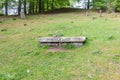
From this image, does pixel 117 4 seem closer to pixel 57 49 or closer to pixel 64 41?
pixel 64 41

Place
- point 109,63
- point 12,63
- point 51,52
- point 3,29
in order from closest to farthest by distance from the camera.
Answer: point 109,63
point 12,63
point 51,52
point 3,29

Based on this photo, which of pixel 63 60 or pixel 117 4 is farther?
pixel 117 4

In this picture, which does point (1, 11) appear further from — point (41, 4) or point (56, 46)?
point (56, 46)

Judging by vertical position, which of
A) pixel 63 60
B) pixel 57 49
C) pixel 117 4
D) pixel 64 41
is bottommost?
pixel 63 60

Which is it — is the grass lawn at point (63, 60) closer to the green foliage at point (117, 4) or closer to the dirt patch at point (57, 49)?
the dirt patch at point (57, 49)

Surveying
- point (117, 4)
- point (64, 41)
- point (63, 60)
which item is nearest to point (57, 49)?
point (64, 41)

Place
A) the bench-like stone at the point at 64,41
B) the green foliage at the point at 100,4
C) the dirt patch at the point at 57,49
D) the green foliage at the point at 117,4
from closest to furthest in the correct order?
the dirt patch at the point at 57,49 < the bench-like stone at the point at 64,41 < the green foliage at the point at 117,4 < the green foliage at the point at 100,4

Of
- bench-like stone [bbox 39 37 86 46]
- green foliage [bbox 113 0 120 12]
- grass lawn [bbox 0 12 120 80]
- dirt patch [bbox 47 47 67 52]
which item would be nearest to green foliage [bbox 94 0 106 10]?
green foliage [bbox 113 0 120 12]

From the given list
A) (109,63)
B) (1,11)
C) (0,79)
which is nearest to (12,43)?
(0,79)

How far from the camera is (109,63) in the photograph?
8.10m

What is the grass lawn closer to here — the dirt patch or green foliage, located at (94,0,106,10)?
the dirt patch

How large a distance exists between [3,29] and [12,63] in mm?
6443

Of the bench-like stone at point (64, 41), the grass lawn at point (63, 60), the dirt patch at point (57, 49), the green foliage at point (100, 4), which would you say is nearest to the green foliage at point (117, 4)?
the green foliage at point (100, 4)

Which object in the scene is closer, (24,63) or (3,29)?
(24,63)
